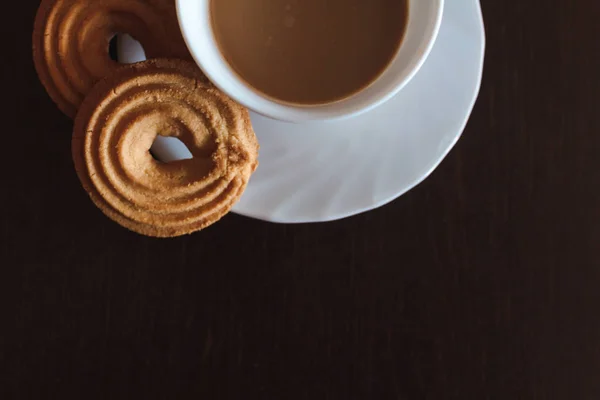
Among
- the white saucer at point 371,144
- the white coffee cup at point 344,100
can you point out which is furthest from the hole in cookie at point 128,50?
the white coffee cup at point 344,100

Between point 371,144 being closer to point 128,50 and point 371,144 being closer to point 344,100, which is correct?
point 344,100

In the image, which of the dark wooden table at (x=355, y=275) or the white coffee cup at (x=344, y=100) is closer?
the white coffee cup at (x=344, y=100)

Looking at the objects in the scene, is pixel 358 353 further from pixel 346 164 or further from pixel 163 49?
pixel 163 49

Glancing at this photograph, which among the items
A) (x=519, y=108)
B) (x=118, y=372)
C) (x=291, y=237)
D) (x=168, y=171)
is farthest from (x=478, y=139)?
(x=118, y=372)

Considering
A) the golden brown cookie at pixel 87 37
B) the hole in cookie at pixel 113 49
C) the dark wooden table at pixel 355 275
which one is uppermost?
the hole in cookie at pixel 113 49

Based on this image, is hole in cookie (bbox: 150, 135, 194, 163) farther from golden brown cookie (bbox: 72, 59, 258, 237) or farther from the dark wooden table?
the dark wooden table

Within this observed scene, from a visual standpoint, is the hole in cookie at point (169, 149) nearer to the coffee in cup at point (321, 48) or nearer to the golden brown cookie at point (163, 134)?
the golden brown cookie at point (163, 134)

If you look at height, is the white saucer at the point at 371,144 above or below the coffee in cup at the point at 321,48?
below

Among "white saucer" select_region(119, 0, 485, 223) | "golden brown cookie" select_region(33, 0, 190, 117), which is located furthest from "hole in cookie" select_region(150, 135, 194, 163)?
"golden brown cookie" select_region(33, 0, 190, 117)
